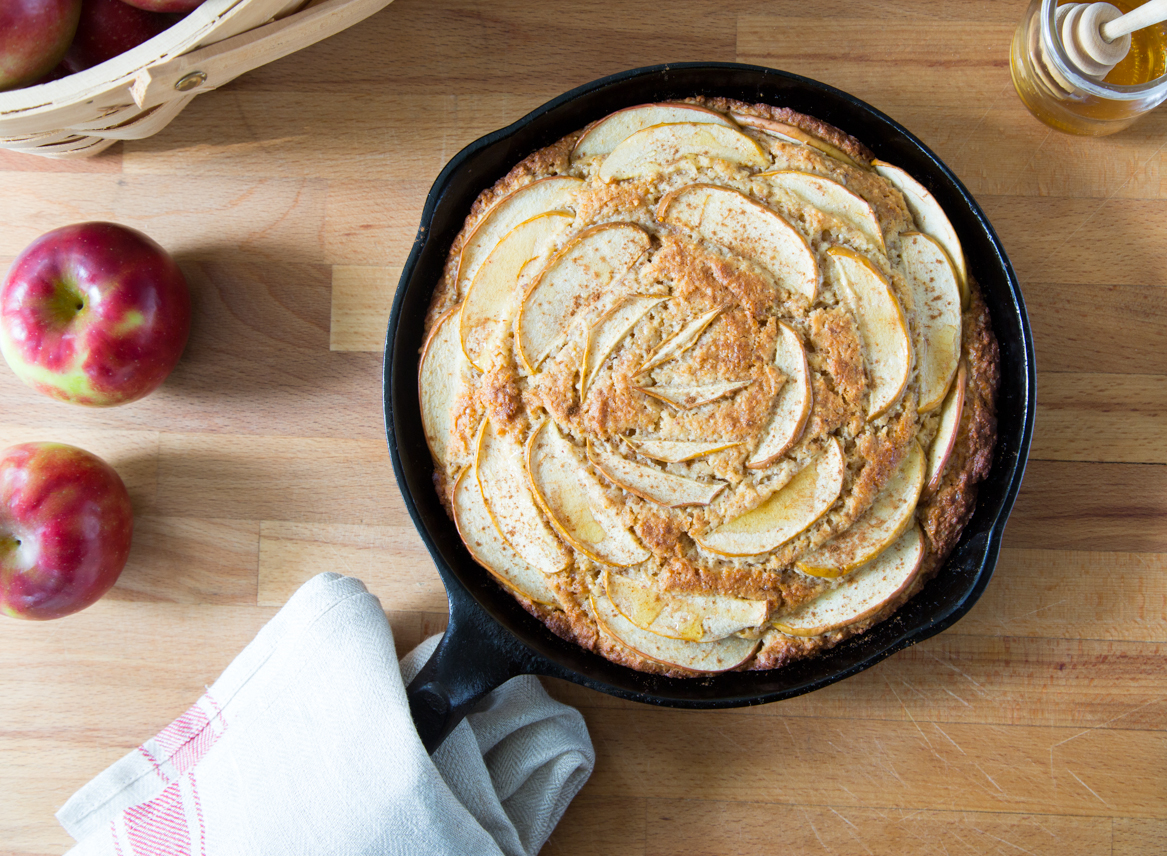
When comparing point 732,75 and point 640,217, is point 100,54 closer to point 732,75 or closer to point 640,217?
point 640,217

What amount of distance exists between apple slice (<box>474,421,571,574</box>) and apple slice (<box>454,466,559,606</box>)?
0.09ft

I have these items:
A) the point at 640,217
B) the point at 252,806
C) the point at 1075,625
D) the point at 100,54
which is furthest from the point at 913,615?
the point at 100,54

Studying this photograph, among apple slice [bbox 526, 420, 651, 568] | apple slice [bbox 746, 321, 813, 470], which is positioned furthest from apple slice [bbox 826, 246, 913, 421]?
apple slice [bbox 526, 420, 651, 568]

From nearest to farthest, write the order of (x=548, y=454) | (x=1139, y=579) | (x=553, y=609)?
(x=548, y=454) < (x=553, y=609) < (x=1139, y=579)

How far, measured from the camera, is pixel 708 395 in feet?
4.75

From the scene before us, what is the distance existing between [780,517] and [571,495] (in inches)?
15.4

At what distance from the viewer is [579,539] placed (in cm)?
148

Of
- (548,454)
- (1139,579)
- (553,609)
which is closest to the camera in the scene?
(548,454)

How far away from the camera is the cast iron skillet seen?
5.00 feet

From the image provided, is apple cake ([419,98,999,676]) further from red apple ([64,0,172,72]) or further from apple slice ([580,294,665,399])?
red apple ([64,0,172,72])

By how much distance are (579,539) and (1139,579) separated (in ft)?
4.42

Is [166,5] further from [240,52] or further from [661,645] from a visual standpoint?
[661,645]

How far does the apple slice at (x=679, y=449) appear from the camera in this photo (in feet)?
4.75

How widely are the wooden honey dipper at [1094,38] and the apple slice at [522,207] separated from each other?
3.62 ft
